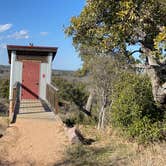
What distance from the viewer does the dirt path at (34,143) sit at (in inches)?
423

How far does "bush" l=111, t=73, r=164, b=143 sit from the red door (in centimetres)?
1074

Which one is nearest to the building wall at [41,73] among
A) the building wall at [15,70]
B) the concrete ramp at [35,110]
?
the building wall at [15,70]

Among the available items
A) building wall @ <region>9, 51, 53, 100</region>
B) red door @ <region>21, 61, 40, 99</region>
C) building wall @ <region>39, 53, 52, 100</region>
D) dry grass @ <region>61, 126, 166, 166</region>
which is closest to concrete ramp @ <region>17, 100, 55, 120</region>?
red door @ <region>21, 61, 40, 99</region>

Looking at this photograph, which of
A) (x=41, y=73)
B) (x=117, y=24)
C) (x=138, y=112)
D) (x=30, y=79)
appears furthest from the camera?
(x=41, y=73)

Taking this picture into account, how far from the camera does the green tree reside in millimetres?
9062

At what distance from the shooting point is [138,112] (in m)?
12.1

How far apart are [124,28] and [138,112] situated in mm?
3731

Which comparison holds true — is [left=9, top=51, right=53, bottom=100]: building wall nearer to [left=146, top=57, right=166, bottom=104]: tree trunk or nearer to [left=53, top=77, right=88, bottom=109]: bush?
[left=146, top=57, right=166, bottom=104]: tree trunk

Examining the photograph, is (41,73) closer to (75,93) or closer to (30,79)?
(30,79)

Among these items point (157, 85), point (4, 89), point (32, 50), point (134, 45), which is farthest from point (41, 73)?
point (4, 89)

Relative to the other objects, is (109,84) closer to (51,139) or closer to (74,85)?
(51,139)

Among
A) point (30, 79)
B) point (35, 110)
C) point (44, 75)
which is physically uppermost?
point (44, 75)

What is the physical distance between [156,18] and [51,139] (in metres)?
5.58

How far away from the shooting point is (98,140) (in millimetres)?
13523
